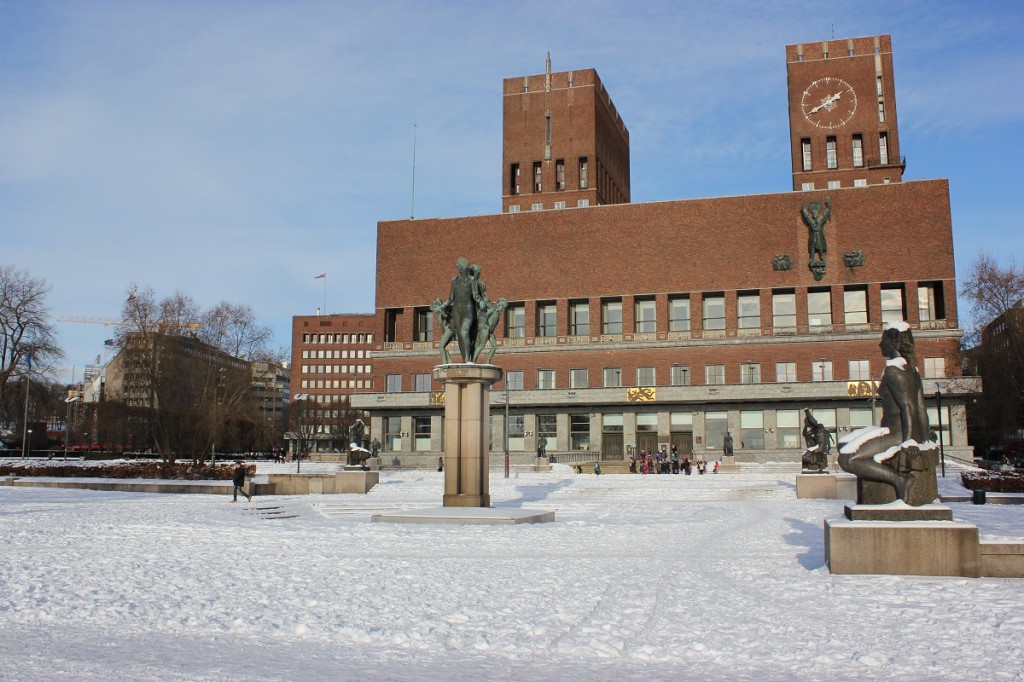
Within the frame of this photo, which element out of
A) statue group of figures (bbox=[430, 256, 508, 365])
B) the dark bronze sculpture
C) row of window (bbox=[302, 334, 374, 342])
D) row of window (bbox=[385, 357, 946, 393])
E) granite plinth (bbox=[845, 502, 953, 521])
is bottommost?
granite plinth (bbox=[845, 502, 953, 521])

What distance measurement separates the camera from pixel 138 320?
58906mm

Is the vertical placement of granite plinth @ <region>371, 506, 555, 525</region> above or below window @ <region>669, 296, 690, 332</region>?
below

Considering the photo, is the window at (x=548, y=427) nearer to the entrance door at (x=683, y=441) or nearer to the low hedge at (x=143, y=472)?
the entrance door at (x=683, y=441)

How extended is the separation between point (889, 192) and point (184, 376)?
183 ft

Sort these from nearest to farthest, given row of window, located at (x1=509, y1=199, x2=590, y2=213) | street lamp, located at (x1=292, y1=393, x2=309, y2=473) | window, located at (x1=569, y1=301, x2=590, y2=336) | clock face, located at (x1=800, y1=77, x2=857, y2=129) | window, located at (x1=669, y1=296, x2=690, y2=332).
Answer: street lamp, located at (x1=292, y1=393, x2=309, y2=473) → window, located at (x1=669, y1=296, x2=690, y2=332) → window, located at (x1=569, y1=301, x2=590, y2=336) → clock face, located at (x1=800, y1=77, x2=857, y2=129) → row of window, located at (x1=509, y1=199, x2=590, y2=213)

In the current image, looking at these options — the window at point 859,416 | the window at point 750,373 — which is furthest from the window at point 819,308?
the window at point 859,416

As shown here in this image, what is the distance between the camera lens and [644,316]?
76.9 m

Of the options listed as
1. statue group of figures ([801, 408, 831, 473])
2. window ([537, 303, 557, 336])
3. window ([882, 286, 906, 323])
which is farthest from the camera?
window ([537, 303, 557, 336])

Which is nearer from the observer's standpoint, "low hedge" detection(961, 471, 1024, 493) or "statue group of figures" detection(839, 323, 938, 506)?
"statue group of figures" detection(839, 323, 938, 506)

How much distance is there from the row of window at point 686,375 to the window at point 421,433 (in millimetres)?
2785

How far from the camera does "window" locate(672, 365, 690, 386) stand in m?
73.8

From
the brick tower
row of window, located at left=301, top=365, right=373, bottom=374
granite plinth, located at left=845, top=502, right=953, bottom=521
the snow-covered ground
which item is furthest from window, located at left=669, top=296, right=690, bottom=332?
row of window, located at left=301, top=365, right=373, bottom=374

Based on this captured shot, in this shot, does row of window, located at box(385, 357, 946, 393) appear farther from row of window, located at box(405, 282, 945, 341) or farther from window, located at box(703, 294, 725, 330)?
window, located at box(703, 294, 725, 330)

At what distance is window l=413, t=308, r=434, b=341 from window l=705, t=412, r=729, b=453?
2547 cm
